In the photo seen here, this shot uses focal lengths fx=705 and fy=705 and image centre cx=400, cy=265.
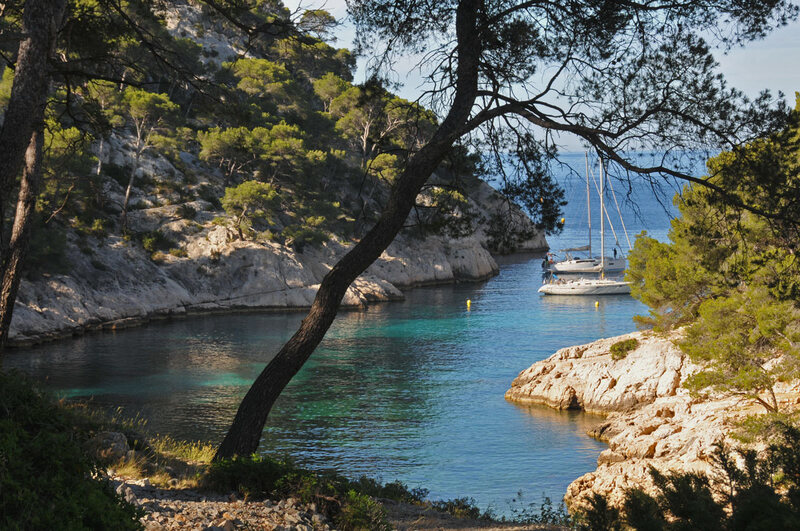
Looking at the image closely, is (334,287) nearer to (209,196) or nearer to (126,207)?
(126,207)

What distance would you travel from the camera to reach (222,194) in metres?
55.2

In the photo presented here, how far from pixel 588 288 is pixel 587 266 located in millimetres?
9025

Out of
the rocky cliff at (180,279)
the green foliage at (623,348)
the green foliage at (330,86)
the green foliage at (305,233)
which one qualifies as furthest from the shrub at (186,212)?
the green foliage at (623,348)

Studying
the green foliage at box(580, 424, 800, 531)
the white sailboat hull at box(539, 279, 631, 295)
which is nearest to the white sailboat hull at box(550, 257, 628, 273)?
the white sailboat hull at box(539, 279, 631, 295)

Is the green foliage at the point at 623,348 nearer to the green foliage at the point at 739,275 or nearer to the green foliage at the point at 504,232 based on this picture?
the green foliage at the point at 739,275

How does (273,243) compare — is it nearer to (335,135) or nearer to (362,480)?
(335,135)

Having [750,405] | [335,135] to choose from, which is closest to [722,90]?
[750,405]

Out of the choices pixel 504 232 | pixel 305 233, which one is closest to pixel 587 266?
pixel 305 233

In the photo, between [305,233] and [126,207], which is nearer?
[126,207]

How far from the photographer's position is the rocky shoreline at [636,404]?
17797 mm

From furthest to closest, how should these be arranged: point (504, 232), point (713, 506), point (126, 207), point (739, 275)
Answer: point (126, 207) → point (739, 275) → point (504, 232) → point (713, 506)

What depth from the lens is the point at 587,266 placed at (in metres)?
67.3

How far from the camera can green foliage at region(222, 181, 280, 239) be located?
49250 mm

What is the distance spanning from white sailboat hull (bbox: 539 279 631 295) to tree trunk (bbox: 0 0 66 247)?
53.4 metres
